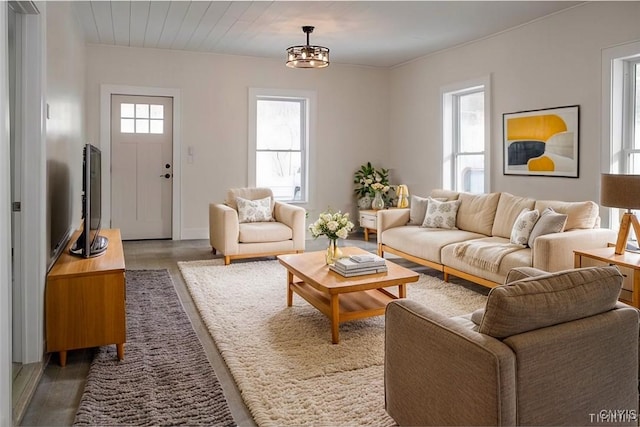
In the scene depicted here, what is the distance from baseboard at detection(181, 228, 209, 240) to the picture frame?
158 inches

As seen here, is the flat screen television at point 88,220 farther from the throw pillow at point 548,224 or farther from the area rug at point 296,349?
the throw pillow at point 548,224

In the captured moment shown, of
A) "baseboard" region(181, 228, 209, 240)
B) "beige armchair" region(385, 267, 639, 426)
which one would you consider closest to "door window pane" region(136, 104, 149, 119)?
"baseboard" region(181, 228, 209, 240)

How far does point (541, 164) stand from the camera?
5098 mm

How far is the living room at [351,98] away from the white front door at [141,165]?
0.74 feet

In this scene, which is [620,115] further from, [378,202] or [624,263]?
[378,202]

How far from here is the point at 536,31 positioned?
5.07m

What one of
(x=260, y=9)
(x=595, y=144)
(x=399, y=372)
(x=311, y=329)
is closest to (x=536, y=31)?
(x=595, y=144)

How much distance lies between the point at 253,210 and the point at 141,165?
2.02m

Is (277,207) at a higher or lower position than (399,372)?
higher

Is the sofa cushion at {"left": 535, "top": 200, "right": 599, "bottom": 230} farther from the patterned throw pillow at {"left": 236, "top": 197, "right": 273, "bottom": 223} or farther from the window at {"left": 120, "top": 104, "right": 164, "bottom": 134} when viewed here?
the window at {"left": 120, "top": 104, "right": 164, "bottom": 134}

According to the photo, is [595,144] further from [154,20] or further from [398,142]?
[154,20]

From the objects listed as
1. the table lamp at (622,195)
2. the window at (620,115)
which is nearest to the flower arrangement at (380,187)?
the window at (620,115)

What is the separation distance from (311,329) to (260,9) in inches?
124

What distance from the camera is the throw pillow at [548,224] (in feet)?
12.9
